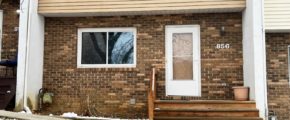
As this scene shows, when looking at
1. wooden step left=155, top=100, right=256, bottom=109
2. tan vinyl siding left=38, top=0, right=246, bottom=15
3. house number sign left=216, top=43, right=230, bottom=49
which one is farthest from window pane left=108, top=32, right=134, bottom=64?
house number sign left=216, top=43, right=230, bottom=49

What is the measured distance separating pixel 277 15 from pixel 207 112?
344cm

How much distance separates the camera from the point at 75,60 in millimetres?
11531

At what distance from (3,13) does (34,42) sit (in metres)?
1.45

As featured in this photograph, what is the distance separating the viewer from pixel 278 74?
1119 cm

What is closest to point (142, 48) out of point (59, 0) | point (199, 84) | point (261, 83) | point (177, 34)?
point (177, 34)

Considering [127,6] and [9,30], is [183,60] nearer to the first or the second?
[127,6]

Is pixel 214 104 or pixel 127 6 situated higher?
pixel 127 6

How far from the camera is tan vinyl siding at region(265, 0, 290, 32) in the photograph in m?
10.9

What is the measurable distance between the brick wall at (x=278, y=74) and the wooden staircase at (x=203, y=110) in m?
1.64

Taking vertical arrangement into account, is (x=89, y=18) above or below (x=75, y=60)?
above

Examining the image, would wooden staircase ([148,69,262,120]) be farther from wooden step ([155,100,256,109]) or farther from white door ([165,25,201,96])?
white door ([165,25,201,96])

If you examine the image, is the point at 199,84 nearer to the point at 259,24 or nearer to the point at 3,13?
the point at 259,24

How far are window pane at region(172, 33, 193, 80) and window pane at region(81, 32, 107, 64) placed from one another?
1.93m

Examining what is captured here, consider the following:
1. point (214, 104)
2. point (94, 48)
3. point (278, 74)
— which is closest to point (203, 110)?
point (214, 104)
